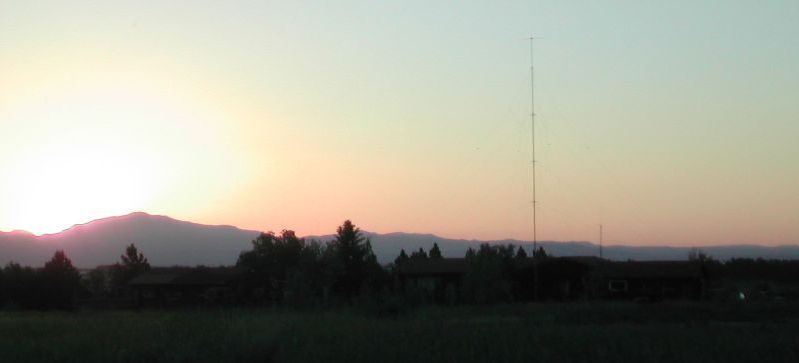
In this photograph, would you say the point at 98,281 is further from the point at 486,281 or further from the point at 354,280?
the point at 486,281

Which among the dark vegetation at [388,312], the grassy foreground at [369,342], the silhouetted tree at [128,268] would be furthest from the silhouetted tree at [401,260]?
the grassy foreground at [369,342]

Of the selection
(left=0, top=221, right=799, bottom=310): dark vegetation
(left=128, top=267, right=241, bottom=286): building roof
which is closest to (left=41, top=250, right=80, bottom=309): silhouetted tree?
(left=0, top=221, right=799, bottom=310): dark vegetation

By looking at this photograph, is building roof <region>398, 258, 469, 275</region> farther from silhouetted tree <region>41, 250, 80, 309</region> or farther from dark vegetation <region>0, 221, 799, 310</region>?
silhouetted tree <region>41, 250, 80, 309</region>

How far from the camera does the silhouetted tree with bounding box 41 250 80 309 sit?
259 ft

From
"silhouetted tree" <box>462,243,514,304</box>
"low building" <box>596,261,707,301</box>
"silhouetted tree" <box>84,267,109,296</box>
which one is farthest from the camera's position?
"silhouetted tree" <box>84,267,109,296</box>

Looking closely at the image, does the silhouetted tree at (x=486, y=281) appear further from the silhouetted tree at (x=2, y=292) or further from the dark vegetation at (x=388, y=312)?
the silhouetted tree at (x=2, y=292)

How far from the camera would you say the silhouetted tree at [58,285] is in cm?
7888

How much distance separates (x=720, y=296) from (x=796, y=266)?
103ft

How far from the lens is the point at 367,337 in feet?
→ 106

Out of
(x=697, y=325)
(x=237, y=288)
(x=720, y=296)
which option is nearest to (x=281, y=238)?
(x=237, y=288)

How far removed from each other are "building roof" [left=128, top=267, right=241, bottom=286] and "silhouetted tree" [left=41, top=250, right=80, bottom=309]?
5899mm

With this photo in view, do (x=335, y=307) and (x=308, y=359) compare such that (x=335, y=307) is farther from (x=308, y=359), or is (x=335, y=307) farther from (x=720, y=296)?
Answer: (x=720, y=296)

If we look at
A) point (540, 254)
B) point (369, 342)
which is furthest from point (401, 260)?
point (369, 342)

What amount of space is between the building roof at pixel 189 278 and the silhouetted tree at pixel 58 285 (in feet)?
19.4
